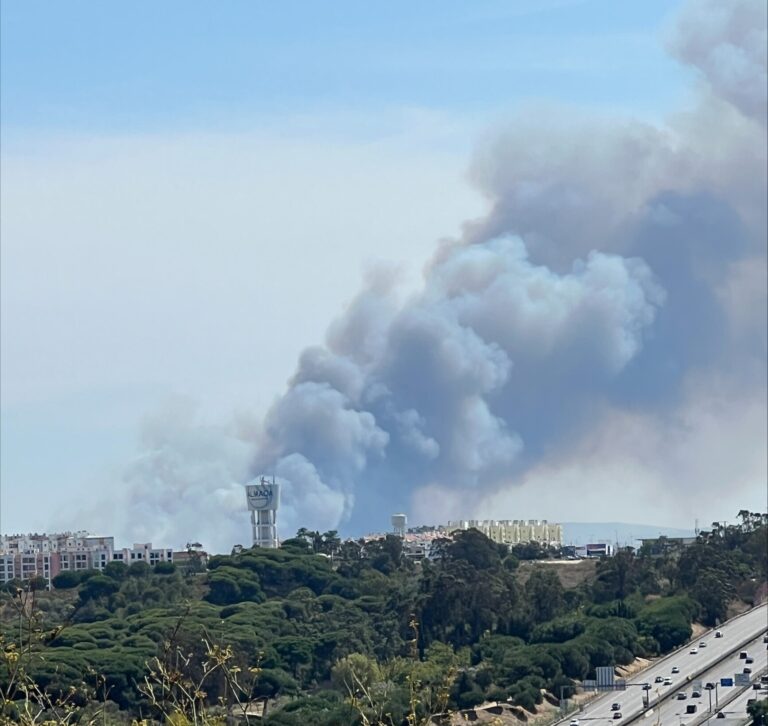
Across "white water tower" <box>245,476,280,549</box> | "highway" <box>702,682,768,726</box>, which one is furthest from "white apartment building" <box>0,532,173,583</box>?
"highway" <box>702,682,768,726</box>

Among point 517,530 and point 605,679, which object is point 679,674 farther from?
point 517,530

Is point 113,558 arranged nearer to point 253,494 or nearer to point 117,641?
point 253,494

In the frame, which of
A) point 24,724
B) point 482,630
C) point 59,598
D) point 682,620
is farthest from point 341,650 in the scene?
point 24,724

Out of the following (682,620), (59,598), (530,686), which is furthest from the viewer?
(59,598)

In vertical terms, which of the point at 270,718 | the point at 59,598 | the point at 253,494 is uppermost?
the point at 253,494

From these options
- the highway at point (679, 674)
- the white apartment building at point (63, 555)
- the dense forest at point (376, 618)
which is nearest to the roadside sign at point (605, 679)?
the highway at point (679, 674)

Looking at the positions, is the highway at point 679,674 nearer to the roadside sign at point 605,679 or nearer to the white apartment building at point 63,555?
the roadside sign at point 605,679

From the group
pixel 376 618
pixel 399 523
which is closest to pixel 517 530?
pixel 399 523
